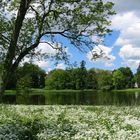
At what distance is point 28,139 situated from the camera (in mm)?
17781

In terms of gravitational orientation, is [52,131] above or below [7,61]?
below

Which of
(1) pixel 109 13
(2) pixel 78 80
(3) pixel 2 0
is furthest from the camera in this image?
(2) pixel 78 80

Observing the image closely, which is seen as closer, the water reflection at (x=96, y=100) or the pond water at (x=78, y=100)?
the water reflection at (x=96, y=100)

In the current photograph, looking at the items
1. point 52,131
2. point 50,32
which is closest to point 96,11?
point 50,32

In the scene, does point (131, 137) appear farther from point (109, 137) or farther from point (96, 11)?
point (96, 11)

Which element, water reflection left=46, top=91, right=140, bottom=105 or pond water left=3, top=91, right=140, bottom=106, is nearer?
water reflection left=46, top=91, right=140, bottom=105

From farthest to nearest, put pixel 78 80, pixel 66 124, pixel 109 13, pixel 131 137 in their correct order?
1. pixel 78 80
2. pixel 109 13
3. pixel 66 124
4. pixel 131 137

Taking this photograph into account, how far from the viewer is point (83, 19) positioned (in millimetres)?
24312

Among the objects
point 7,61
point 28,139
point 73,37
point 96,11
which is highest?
point 96,11

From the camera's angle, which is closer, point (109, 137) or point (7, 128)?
point (109, 137)

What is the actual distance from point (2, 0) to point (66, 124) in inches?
270

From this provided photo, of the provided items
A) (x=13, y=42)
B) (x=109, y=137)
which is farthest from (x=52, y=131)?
(x=13, y=42)

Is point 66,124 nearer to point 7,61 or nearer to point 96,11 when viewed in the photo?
point 7,61

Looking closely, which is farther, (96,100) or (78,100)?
(78,100)
